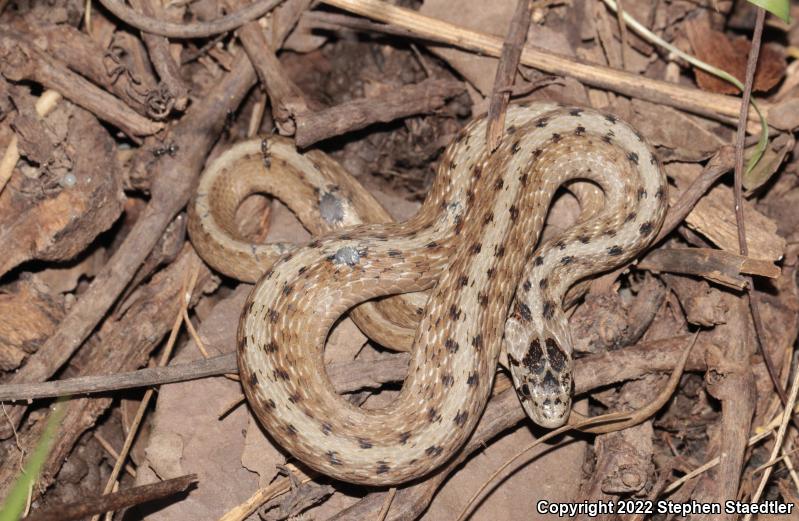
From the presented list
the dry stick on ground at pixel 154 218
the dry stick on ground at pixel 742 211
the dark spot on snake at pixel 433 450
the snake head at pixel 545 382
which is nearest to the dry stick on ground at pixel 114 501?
the dry stick on ground at pixel 154 218

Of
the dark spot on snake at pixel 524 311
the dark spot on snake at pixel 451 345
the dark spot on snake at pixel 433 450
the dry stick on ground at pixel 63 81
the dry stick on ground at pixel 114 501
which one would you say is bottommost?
the dry stick on ground at pixel 114 501

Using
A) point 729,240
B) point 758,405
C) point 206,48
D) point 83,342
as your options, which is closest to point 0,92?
point 206,48

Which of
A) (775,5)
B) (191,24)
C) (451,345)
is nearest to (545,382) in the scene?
(451,345)

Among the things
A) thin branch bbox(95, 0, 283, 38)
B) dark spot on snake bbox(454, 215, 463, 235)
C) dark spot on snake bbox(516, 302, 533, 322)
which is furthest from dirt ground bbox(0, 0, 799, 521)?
dark spot on snake bbox(454, 215, 463, 235)

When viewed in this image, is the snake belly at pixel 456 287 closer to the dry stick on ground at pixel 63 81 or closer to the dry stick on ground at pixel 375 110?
the dry stick on ground at pixel 375 110

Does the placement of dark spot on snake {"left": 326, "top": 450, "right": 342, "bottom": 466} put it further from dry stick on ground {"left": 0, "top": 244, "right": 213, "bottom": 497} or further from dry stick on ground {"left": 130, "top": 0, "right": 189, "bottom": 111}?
dry stick on ground {"left": 130, "top": 0, "right": 189, "bottom": 111}
